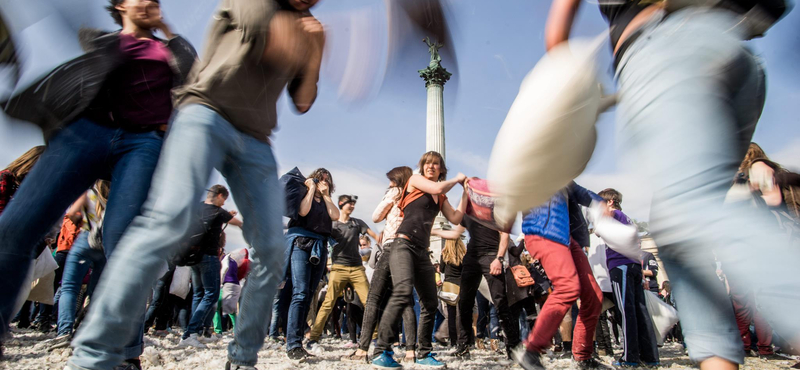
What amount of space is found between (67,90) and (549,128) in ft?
6.18

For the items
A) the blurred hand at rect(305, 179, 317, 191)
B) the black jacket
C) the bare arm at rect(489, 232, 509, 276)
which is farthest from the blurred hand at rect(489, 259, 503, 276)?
the black jacket

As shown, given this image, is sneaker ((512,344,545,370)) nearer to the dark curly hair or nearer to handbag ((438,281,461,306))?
handbag ((438,281,461,306))

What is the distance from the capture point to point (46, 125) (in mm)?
1892

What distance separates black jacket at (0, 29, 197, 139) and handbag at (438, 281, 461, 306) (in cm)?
423

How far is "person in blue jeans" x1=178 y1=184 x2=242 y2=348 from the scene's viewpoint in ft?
14.3

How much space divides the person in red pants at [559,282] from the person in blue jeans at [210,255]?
110 inches

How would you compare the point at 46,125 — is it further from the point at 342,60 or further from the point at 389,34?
the point at 389,34

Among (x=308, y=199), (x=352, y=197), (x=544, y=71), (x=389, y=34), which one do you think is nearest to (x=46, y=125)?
(x=389, y=34)

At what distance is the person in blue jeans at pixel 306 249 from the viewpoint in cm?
428

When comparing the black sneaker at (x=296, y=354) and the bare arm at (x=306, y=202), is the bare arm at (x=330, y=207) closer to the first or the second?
the bare arm at (x=306, y=202)

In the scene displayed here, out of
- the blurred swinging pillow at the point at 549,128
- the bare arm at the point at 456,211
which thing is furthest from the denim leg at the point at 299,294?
the blurred swinging pillow at the point at 549,128

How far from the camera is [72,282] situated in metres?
3.76

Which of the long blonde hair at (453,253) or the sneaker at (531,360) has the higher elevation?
the long blonde hair at (453,253)

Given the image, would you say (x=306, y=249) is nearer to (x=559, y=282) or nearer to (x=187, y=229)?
(x=559, y=282)
